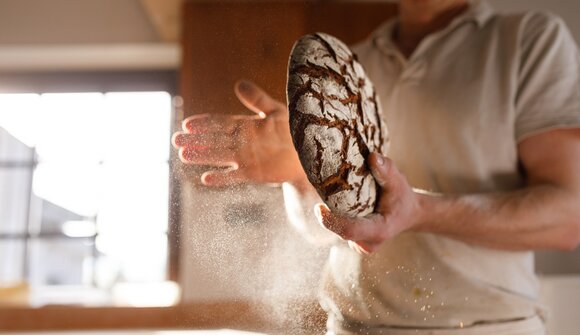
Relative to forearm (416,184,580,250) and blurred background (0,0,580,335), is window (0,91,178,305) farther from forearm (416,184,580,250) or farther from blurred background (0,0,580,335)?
forearm (416,184,580,250)

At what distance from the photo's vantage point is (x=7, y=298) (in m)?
0.20

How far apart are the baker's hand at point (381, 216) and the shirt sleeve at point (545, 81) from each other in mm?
130

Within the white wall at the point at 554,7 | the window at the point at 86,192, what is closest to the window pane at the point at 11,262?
the window at the point at 86,192

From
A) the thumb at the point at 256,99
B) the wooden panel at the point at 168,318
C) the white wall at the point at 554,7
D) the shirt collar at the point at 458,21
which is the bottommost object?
the wooden panel at the point at 168,318

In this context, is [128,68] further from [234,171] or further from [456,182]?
[456,182]

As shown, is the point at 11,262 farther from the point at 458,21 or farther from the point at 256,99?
the point at 458,21

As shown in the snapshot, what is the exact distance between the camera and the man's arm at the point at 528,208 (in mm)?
309

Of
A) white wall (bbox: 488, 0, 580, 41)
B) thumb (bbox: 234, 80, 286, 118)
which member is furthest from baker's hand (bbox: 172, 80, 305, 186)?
white wall (bbox: 488, 0, 580, 41)

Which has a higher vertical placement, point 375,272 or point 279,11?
point 279,11

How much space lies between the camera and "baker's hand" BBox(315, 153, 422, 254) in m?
0.24

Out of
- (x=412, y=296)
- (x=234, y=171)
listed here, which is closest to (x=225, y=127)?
(x=234, y=171)

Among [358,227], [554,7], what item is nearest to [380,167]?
[358,227]

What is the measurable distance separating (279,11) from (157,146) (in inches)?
3.7

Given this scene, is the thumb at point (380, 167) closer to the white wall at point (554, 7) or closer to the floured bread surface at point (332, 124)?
the floured bread surface at point (332, 124)
